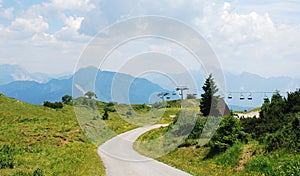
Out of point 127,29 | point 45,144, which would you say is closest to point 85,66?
point 127,29

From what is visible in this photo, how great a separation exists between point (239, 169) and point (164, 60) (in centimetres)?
1134

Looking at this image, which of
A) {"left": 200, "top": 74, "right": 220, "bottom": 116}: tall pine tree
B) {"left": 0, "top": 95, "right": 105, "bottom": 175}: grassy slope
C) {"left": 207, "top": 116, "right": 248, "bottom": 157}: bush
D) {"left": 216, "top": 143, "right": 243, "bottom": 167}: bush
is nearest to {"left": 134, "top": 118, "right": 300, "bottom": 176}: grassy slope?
Answer: {"left": 216, "top": 143, "right": 243, "bottom": 167}: bush

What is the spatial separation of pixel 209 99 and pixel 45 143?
2235 cm

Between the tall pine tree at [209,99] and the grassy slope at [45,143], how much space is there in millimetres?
15526

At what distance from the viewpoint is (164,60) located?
28.1 m

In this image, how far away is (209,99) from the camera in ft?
162

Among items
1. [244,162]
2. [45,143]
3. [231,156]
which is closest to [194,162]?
[231,156]

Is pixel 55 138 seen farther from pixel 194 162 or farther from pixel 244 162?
pixel 244 162

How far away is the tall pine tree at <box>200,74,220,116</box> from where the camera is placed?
47.6 metres

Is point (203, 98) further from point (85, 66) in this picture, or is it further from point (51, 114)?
point (51, 114)

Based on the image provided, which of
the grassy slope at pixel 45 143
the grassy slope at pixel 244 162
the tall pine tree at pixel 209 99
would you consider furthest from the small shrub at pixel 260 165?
the tall pine tree at pixel 209 99

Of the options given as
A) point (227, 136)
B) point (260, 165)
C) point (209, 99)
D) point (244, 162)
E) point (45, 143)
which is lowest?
point (45, 143)

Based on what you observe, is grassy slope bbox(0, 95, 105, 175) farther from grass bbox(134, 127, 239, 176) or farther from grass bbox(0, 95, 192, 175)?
grass bbox(134, 127, 239, 176)

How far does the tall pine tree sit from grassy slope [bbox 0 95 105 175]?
15.5 metres
